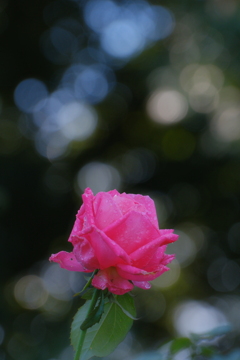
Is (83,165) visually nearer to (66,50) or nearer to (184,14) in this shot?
(66,50)

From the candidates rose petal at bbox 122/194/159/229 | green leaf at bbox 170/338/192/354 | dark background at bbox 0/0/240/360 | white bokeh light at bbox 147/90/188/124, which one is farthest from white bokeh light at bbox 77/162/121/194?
rose petal at bbox 122/194/159/229

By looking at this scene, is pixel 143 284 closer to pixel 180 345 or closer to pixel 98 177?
pixel 180 345

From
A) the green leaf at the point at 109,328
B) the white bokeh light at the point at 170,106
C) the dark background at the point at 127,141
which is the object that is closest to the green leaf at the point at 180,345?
the green leaf at the point at 109,328

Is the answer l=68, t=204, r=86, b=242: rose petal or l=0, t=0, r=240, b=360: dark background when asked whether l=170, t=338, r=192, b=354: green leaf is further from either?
l=0, t=0, r=240, b=360: dark background

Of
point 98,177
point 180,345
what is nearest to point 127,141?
point 98,177

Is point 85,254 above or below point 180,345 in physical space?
above

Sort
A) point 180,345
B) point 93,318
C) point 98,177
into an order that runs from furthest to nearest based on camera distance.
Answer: point 98,177
point 180,345
point 93,318

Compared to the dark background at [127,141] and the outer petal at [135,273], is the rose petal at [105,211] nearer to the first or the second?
the outer petal at [135,273]

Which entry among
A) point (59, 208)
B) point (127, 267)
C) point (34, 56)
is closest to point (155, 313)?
point (59, 208)
